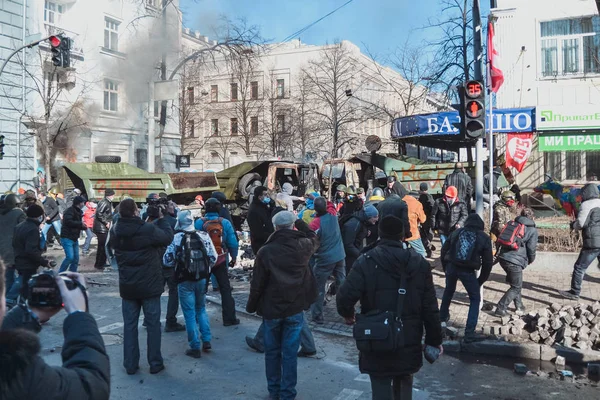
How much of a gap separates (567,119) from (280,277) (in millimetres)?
14284

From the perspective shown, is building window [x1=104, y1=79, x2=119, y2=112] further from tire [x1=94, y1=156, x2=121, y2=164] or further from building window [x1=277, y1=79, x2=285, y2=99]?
building window [x1=277, y1=79, x2=285, y2=99]

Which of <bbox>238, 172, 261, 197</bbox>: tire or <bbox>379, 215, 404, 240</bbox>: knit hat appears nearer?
<bbox>379, 215, 404, 240</bbox>: knit hat

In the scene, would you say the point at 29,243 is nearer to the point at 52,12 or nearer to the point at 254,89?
the point at 52,12

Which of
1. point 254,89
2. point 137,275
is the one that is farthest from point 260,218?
point 254,89

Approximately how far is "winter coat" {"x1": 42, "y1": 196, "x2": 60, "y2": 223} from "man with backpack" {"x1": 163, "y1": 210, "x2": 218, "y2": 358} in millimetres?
9180

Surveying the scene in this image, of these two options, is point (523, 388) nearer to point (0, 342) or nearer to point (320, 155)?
point (0, 342)

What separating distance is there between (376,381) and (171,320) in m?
4.21

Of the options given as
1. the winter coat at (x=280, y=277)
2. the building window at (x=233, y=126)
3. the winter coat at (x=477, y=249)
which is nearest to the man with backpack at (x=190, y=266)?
the winter coat at (x=280, y=277)

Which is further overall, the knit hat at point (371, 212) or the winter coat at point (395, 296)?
the knit hat at point (371, 212)

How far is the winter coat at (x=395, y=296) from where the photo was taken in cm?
389

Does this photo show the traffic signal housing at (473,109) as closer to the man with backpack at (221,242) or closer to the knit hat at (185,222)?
the man with backpack at (221,242)

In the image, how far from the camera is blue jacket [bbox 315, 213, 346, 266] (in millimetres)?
7559

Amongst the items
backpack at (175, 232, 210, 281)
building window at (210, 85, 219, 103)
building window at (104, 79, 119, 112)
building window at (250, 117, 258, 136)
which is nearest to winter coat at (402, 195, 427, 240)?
backpack at (175, 232, 210, 281)

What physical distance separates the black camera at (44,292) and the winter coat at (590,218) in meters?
8.30
